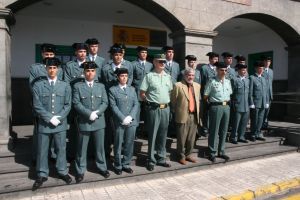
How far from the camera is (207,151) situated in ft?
20.9

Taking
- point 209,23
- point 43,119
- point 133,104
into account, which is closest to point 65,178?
point 43,119

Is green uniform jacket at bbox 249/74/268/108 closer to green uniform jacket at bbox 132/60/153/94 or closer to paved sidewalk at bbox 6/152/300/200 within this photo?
paved sidewalk at bbox 6/152/300/200

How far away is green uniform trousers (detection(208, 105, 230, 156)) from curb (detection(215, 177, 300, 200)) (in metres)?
1.25

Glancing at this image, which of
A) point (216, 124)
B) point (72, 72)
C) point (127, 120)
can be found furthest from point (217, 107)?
point (72, 72)

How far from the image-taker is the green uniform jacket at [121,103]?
4990mm

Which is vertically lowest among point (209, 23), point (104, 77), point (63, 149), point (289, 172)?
point (289, 172)

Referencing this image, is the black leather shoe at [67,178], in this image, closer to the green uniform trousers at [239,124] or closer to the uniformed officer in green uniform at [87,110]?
the uniformed officer in green uniform at [87,110]

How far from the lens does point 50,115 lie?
4.57 meters

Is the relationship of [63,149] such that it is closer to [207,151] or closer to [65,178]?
[65,178]

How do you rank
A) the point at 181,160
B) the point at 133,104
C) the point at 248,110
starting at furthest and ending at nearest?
the point at 248,110, the point at 181,160, the point at 133,104

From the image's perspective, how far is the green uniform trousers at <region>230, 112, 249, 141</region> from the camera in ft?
22.5

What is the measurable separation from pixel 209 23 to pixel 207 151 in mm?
3267

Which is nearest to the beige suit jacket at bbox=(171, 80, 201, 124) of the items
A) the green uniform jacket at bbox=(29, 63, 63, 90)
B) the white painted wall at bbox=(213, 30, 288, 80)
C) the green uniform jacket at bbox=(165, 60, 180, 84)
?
the green uniform jacket at bbox=(165, 60, 180, 84)

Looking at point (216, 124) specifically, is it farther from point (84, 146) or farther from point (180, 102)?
point (84, 146)
